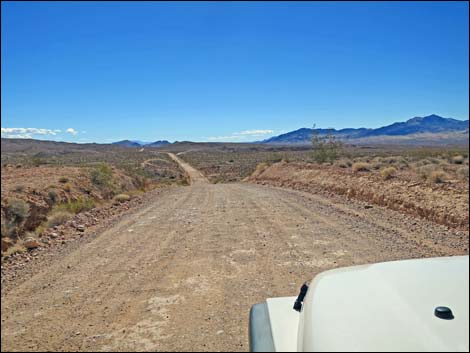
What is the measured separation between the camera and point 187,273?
5.78 meters

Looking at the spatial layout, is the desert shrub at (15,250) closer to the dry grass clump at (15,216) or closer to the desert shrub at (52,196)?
the dry grass clump at (15,216)

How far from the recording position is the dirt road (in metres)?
3.67

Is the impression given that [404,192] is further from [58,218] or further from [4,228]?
[4,228]

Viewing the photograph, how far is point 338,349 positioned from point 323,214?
30.8ft

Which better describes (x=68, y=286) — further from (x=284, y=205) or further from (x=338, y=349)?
(x=284, y=205)

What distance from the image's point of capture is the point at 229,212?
11.6 m

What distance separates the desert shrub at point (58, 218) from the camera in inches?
378

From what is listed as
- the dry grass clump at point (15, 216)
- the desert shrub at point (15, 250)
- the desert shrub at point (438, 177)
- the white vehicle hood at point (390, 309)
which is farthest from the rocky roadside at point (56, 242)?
the desert shrub at point (438, 177)

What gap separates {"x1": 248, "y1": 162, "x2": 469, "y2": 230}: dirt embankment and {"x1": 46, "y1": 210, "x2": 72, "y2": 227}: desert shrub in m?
8.95

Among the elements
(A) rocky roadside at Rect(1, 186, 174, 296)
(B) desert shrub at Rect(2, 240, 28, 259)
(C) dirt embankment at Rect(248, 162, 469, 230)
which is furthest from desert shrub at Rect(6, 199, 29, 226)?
(C) dirt embankment at Rect(248, 162, 469, 230)

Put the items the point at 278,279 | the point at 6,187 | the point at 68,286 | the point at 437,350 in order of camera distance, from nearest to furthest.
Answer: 1. the point at 437,350
2. the point at 68,286
3. the point at 278,279
4. the point at 6,187

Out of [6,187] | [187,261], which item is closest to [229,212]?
[187,261]

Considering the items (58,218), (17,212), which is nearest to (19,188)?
(17,212)

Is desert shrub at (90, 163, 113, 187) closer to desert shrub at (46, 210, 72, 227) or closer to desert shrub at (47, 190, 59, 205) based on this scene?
desert shrub at (47, 190, 59, 205)
